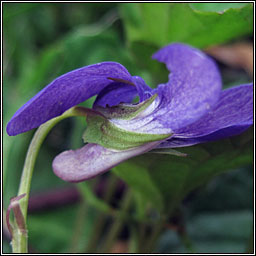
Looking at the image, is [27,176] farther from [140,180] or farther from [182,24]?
[182,24]

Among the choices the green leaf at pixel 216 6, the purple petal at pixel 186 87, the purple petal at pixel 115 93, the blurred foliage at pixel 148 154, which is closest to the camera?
the purple petal at pixel 186 87

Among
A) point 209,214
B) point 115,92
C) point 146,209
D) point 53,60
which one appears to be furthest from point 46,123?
point 209,214

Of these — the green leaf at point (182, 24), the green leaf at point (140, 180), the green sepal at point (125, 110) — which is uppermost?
the green leaf at point (182, 24)

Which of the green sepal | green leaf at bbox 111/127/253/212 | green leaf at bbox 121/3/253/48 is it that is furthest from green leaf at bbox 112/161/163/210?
green leaf at bbox 121/3/253/48

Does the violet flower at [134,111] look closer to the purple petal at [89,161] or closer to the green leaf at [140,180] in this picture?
the purple petal at [89,161]

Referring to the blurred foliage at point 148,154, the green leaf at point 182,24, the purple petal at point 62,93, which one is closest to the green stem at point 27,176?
the purple petal at point 62,93

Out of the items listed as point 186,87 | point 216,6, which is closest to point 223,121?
point 186,87

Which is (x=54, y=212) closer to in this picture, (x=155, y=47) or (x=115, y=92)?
(x=155, y=47)
